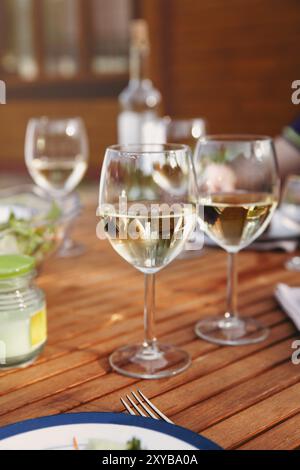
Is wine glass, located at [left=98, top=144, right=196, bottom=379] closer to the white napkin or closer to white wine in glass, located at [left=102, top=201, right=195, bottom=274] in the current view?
white wine in glass, located at [left=102, top=201, right=195, bottom=274]

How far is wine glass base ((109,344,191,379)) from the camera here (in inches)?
26.9

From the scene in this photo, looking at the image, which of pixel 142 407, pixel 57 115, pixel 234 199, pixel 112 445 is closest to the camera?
pixel 112 445

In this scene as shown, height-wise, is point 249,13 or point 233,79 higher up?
point 249,13

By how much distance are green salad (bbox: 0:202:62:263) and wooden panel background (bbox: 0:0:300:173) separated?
3.40 metres

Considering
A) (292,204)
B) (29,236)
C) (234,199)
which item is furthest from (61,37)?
(234,199)

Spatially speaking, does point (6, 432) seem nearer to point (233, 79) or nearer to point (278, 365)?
point (278, 365)

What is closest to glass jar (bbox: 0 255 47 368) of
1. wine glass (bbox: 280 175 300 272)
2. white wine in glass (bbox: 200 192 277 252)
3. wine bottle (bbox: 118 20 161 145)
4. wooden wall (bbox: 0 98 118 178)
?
white wine in glass (bbox: 200 192 277 252)

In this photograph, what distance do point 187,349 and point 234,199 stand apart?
20 cm

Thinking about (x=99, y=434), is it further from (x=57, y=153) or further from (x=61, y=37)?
(x=61, y=37)

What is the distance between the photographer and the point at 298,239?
3.89ft

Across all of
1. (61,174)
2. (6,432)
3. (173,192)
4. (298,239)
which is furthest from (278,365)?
(61,174)

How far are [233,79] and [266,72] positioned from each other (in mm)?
246

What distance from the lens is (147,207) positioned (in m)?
0.69

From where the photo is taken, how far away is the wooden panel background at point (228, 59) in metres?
4.12
